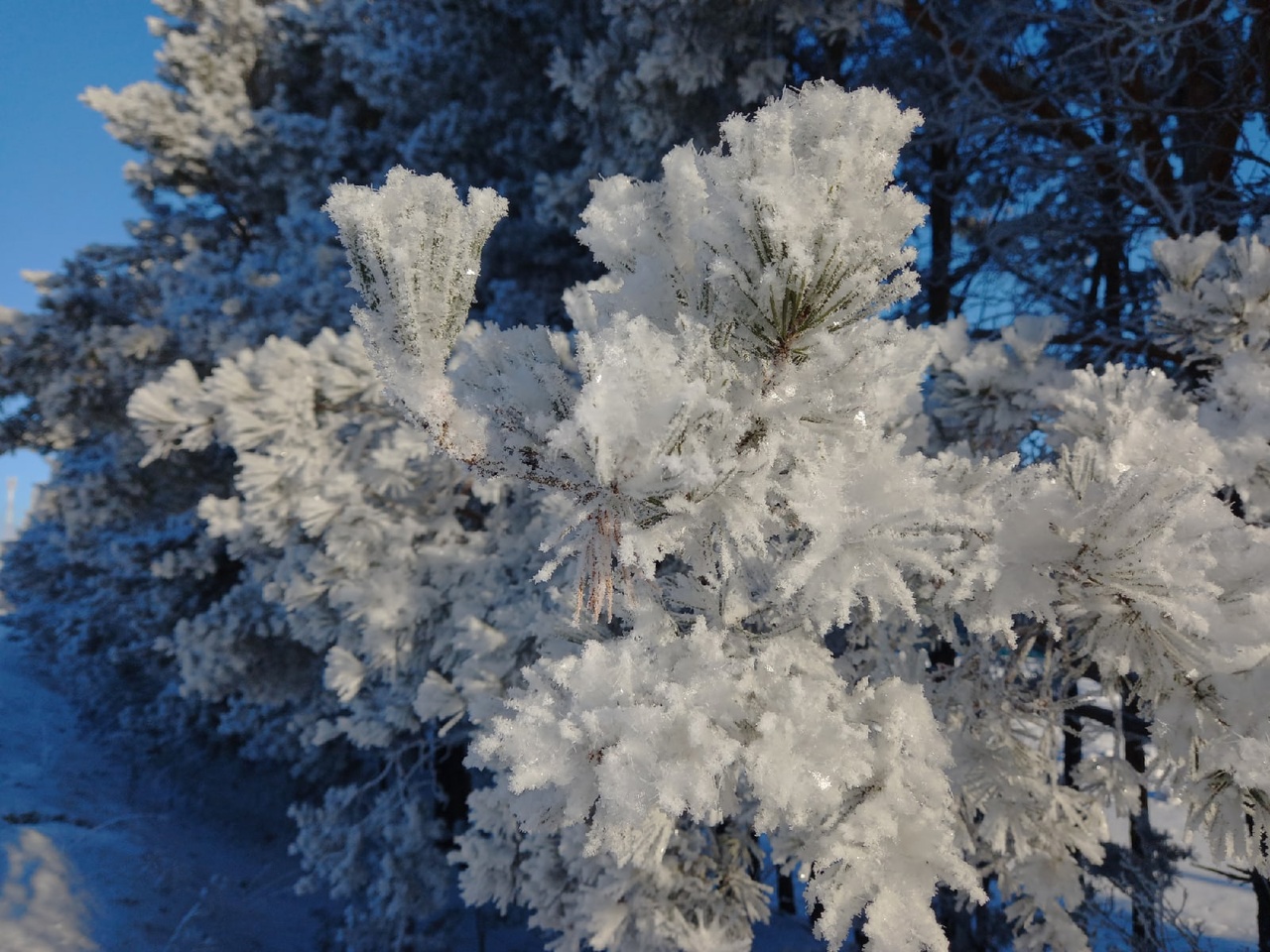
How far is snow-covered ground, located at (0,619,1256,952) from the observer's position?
490 cm

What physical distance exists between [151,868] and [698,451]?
7.73 m

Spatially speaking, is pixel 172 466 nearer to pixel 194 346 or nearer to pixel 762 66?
pixel 194 346

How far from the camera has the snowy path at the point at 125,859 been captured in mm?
4855

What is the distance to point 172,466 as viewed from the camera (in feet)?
21.8

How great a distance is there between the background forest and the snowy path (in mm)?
808

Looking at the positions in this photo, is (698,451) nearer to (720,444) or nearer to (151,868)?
(720,444)

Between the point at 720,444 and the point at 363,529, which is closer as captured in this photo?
the point at 720,444

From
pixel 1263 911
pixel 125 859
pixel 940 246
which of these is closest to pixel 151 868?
pixel 125 859

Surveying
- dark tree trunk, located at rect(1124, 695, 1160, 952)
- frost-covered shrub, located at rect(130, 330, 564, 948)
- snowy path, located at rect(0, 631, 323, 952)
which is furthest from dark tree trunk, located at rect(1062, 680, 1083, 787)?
snowy path, located at rect(0, 631, 323, 952)

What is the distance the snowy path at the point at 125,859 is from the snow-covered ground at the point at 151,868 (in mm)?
15

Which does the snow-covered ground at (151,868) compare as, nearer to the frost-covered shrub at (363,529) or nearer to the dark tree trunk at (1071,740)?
the dark tree trunk at (1071,740)

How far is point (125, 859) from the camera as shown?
5957 millimetres

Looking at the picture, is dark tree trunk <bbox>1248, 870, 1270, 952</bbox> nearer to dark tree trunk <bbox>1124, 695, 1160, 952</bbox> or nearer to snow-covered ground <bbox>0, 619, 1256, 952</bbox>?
snow-covered ground <bbox>0, 619, 1256, 952</bbox>

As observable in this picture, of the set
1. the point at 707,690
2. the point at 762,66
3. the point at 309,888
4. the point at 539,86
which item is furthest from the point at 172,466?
the point at 707,690
